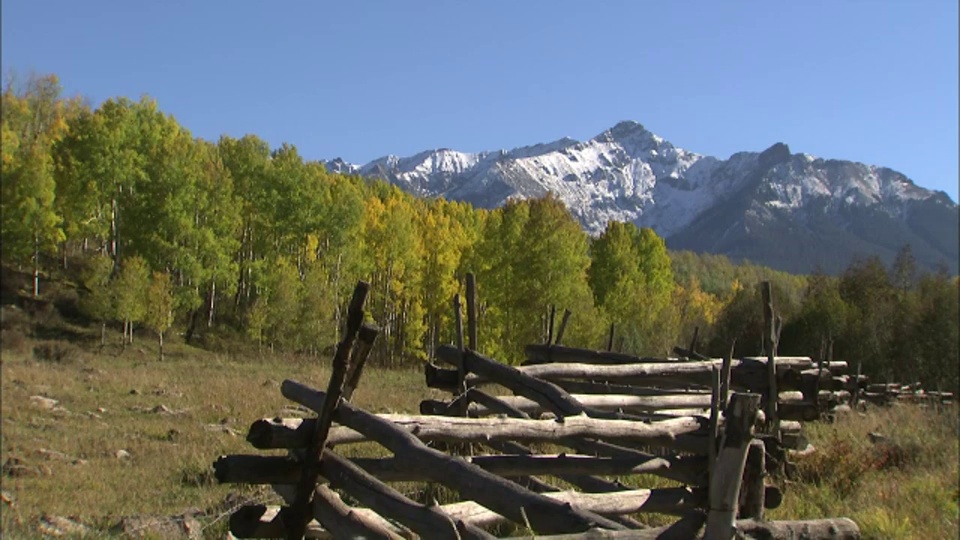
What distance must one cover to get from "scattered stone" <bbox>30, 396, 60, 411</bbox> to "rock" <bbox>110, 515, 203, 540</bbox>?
1068cm

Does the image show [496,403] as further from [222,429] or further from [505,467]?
[222,429]

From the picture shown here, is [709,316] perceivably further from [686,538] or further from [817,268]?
[686,538]

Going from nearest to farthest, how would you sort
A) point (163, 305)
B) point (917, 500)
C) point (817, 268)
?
point (917, 500) → point (163, 305) → point (817, 268)

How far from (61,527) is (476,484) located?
5119 millimetres

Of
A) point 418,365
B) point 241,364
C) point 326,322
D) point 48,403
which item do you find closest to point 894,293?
point 418,365

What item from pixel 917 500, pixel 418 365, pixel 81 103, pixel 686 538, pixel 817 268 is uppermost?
pixel 81 103

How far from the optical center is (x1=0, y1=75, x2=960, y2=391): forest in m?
32.2

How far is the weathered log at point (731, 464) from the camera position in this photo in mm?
3441

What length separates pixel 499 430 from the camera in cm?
459

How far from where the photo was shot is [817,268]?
160 feet

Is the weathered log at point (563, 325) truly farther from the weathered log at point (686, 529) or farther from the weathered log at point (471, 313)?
the weathered log at point (686, 529)

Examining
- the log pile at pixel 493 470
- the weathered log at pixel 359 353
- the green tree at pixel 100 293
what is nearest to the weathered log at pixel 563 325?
the log pile at pixel 493 470

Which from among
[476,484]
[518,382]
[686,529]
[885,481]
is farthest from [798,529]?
[885,481]

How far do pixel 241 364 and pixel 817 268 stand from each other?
37.2 meters
